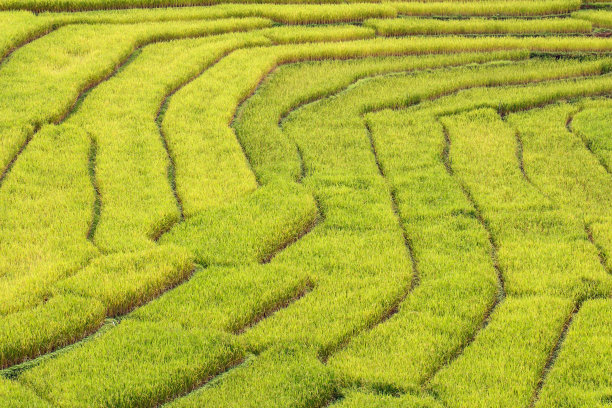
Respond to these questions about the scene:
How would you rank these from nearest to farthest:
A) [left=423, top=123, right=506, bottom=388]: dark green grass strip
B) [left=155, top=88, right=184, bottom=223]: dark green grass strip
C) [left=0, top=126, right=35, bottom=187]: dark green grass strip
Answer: [left=423, top=123, right=506, bottom=388]: dark green grass strip, [left=155, top=88, right=184, bottom=223]: dark green grass strip, [left=0, top=126, right=35, bottom=187]: dark green grass strip

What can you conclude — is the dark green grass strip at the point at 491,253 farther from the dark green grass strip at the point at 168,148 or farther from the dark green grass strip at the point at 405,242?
the dark green grass strip at the point at 168,148

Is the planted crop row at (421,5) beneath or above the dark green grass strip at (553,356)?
above

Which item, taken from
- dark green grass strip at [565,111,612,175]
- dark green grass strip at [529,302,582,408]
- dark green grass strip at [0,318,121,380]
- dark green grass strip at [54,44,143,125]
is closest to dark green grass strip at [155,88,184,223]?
dark green grass strip at [54,44,143,125]

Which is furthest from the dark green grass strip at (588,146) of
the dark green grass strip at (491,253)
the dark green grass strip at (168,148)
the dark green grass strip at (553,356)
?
the dark green grass strip at (168,148)

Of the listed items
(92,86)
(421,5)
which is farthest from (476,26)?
(92,86)

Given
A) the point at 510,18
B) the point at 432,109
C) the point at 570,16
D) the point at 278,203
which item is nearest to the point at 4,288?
the point at 278,203

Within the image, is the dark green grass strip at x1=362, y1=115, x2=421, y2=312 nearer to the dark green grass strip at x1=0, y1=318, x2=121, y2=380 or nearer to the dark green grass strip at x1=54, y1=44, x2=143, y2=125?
the dark green grass strip at x1=0, y1=318, x2=121, y2=380

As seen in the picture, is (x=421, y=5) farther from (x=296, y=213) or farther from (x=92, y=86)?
(x=296, y=213)

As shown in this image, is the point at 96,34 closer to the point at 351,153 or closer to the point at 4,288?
the point at 351,153
